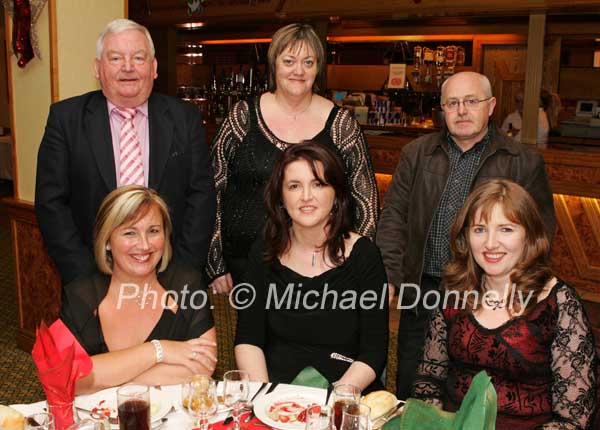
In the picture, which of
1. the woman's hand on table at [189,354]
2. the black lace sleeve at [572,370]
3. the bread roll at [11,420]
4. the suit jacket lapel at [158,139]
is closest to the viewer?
the bread roll at [11,420]

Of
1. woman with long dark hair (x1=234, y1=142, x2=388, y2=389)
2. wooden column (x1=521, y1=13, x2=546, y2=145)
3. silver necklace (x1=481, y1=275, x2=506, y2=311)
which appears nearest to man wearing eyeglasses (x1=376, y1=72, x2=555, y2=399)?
woman with long dark hair (x1=234, y1=142, x2=388, y2=389)

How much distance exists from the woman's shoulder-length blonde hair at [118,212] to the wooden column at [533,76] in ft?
15.1

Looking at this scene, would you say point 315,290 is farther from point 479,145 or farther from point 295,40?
point 295,40

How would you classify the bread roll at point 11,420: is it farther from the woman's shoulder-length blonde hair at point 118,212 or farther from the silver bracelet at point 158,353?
the woman's shoulder-length blonde hair at point 118,212

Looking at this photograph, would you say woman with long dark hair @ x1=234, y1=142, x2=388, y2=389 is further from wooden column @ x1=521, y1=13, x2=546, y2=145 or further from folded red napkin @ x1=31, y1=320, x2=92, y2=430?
wooden column @ x1=521, y1=13, x2=546, y2=145

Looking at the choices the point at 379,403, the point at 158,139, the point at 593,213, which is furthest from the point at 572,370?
the point at 593,213

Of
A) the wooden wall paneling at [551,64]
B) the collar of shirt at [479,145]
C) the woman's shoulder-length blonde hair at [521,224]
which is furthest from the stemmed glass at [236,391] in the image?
the wooden wall paneling at [551,64]

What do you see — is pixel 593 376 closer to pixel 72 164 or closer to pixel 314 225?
pixel 314 225

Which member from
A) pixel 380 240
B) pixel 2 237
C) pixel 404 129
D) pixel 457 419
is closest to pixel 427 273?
pixel 380 240

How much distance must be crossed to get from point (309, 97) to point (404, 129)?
4.72 m

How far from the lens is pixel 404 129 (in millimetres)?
7688

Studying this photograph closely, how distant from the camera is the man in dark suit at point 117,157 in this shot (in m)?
2.87

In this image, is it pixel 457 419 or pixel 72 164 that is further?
pixel 72 164

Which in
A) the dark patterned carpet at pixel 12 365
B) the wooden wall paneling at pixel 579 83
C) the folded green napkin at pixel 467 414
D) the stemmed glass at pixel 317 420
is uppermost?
the wooden wall paneling at pixel 579 83
